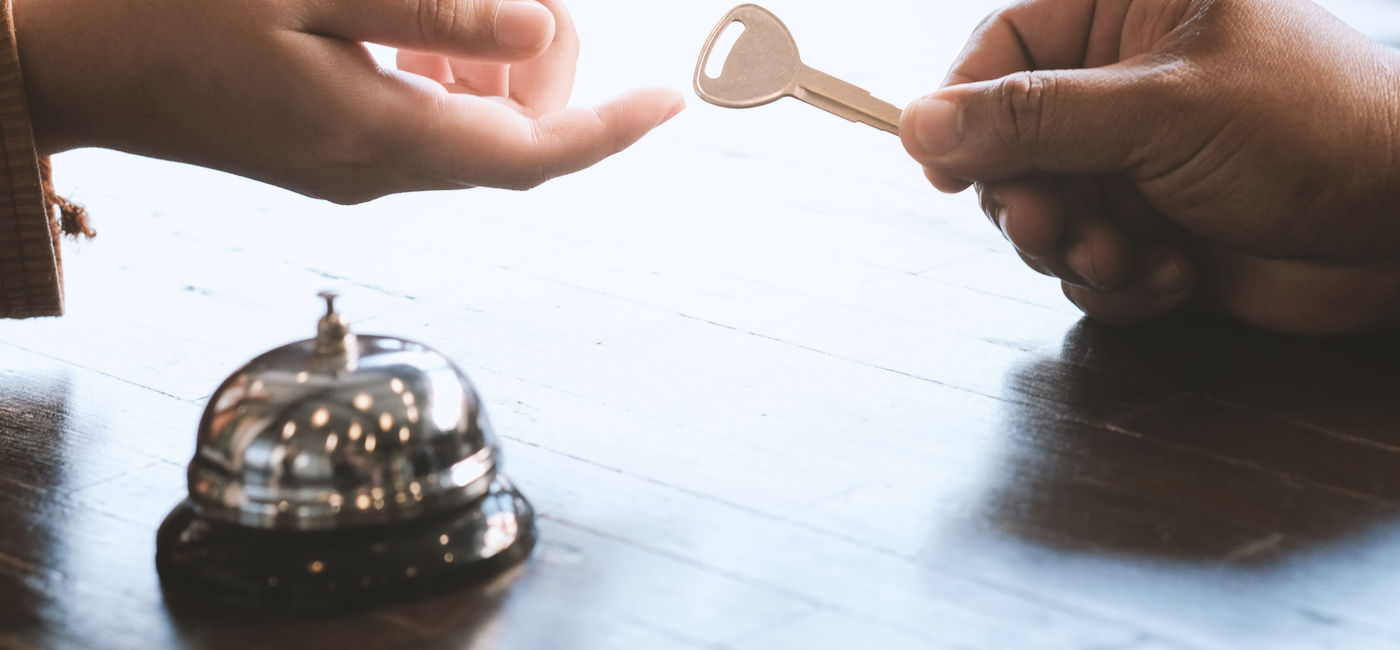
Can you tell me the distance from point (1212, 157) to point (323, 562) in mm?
583

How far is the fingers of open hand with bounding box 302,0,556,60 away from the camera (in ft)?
2.63

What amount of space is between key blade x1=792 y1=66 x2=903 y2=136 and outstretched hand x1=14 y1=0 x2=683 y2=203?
90 millimetres

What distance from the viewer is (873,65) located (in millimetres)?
2443

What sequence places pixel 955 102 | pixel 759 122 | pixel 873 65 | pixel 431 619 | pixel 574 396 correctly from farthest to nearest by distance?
→ pixel 873 65 → pixel 759 122 → pixel 955 102 → pixel 574 396 → pixel 431 619

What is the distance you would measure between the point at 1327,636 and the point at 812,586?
7.4 inches

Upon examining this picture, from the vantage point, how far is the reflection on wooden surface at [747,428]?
1.68 feet

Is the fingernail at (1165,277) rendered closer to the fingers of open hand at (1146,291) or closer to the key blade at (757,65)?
the fingers of open hand at (1146,291)

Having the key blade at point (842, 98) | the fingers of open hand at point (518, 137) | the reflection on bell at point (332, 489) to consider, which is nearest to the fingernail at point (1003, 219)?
the key blade at point (842, 98)

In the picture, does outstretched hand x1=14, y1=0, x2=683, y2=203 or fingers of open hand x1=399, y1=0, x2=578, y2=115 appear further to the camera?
fingers of open hand x1=399, y1=0, x2=578, y2=115

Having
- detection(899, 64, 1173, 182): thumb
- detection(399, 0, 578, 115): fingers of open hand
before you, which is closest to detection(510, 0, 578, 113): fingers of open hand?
detection(399, 0, 578, 115): fingers of open hand

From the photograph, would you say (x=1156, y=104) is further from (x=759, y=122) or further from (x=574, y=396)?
(x=759, y=122)

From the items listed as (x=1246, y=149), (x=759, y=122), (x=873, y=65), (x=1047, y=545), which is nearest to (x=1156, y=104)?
(x=1246, y=149)

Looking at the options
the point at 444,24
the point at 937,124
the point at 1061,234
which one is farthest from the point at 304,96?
the point at 1061,234

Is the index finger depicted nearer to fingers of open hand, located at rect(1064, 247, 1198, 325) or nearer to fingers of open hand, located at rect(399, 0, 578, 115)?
fingers of open hand, located at rect(1064, 247, 1198, 325)
